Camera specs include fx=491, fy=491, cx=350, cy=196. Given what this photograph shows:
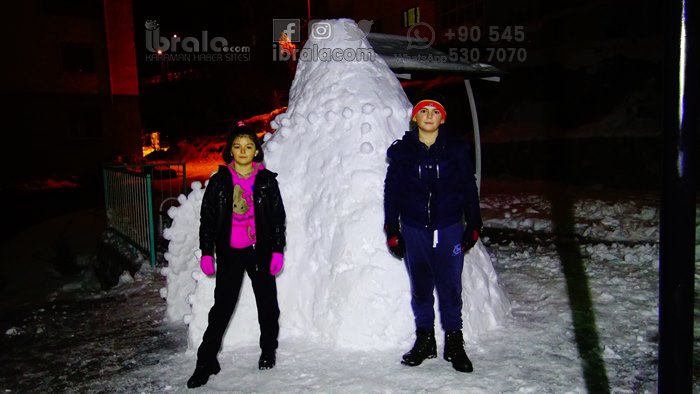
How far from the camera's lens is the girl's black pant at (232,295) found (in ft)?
11.9

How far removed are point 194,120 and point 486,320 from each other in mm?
36014

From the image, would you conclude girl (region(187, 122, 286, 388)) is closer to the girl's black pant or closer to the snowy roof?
the girl's black pant

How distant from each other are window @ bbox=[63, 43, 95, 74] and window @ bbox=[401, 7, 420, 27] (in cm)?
1608

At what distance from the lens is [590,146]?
15.5 metres

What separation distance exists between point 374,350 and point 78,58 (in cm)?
2588

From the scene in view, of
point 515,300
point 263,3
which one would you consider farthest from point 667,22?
point 263,3

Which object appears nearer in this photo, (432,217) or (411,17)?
(432,217)

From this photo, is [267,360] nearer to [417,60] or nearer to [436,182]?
[436,182]

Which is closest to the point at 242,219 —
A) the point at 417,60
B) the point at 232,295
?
the point at 232,295

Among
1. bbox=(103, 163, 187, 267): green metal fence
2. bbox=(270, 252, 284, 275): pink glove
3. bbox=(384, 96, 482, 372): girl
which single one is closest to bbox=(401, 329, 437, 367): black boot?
bbox=(384, 96, 482, 372): girl

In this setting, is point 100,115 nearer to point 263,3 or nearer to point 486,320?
point 263,3

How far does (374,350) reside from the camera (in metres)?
3.88

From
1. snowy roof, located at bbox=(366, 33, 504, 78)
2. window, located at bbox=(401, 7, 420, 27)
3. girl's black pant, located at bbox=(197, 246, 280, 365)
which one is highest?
window, located at bbox=(401, 7, 420, 27)

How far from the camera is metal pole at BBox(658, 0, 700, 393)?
1891 millimetres
